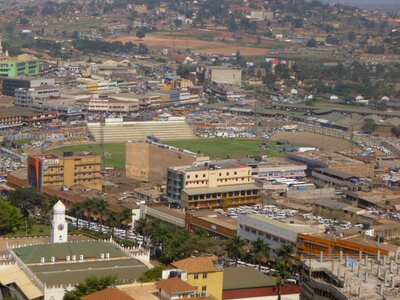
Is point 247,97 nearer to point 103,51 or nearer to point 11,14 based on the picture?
point 103,51

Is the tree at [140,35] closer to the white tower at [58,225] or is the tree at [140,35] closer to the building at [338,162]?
the building at [338,162]

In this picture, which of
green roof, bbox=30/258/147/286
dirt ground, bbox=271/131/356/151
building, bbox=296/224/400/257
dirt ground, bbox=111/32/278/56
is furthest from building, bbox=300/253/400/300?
dirt ground, bbox=111/32/278/56

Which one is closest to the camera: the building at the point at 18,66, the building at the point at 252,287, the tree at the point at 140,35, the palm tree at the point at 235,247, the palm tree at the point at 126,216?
the building at the point at 252,287

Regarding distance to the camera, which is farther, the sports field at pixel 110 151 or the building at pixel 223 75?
the building at pixel 223 75

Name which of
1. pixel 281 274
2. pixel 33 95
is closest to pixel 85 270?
pixel 281 274

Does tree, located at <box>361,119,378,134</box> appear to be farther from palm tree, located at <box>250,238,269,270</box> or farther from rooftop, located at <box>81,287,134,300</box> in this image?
rooftop, located at <box>81,287,134,300</box>

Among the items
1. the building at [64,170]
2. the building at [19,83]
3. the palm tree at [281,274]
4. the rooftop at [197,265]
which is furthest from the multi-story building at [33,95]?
the rooftop at [197,265]

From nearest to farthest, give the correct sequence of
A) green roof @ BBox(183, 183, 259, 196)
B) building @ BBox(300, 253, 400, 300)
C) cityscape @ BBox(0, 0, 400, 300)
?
building @ BBox(300, 253, 400, 300) < cityscape @ BBox(0, 0, 400, 300) < green roof @ BBox(183, 183, 259, 196)
